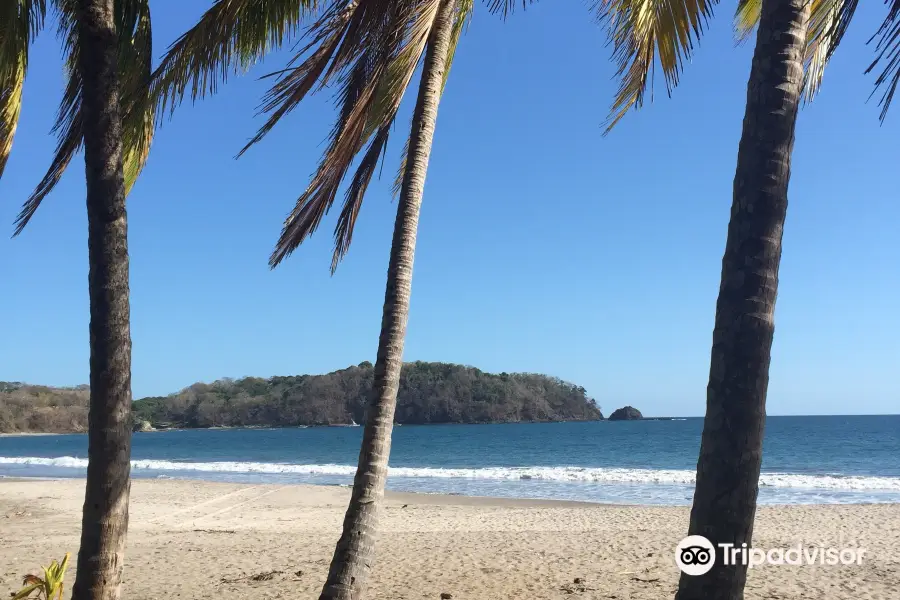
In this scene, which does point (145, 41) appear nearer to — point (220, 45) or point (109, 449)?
point (220, 45)

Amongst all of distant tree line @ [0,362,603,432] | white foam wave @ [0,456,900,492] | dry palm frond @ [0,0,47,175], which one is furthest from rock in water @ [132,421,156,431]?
dry palm frond @ [0,0,47,175]

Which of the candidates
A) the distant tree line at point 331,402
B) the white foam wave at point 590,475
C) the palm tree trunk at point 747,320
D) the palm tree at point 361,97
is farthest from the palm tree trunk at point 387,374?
the distant tree line at point 331,402

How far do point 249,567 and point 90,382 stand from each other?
4417 mm

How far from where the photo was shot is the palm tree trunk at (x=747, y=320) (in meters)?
2.16

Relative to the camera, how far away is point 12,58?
207 inches

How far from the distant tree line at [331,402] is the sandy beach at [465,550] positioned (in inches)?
3236

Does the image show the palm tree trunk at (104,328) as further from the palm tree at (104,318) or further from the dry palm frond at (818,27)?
the dry palm frond at (818,27)

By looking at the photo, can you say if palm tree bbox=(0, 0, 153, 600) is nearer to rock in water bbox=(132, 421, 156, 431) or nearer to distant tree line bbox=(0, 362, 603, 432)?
distant tree line bbox=(0, 362, 603, 432)

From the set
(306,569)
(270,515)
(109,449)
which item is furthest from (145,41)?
(270,515)

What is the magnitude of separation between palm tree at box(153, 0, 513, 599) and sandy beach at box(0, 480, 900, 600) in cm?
220

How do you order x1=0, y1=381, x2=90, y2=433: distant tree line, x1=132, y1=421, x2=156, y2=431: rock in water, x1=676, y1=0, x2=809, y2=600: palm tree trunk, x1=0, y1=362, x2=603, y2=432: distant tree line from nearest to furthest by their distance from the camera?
x1=676, y1=0, x2=809, y2=600: palm tree trunk
x1=0, y1=362, x2=603, y2=432: distant tree line
x1=0, y1=381, x2=90, y2=433: distant tree line
x1=132, y1=421, x2=156, y2=431: rock in water

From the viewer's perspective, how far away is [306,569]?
7.46 metres

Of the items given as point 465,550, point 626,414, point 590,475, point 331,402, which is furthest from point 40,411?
point 465,550

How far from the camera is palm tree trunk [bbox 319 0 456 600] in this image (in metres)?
4.41
